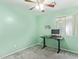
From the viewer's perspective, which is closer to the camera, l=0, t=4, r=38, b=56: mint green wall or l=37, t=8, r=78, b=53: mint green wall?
l=0, t=4, r=38, b=56: mint green wall

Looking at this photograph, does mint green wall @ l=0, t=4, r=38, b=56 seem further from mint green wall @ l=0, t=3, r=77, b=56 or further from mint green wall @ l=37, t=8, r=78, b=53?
mint green wall @ l=37, t=8, r=78, b=53

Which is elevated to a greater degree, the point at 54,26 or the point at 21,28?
the point at 54,26

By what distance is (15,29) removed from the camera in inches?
166

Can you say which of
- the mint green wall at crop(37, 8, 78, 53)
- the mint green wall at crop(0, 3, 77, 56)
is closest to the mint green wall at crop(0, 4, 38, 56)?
the mint green wall at crop(0, 3, 77, 56)

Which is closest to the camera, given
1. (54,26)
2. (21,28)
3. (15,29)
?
(15,29)

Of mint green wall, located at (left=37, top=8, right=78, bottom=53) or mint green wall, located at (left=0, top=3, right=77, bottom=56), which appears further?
mint green wall, located at (left=37, top=8, right=78, bottom=53)

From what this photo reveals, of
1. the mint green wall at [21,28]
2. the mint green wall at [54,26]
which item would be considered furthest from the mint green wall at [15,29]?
the mint green wall at [54,26]

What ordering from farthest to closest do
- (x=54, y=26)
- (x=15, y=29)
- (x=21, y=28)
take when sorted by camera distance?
(x=54, y=26) < (x=21, y=28) < (x=15, y=29)

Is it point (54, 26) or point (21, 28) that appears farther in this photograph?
point (54, 26)

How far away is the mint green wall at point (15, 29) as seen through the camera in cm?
368

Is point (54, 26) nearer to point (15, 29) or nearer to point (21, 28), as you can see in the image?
point (21, 28)

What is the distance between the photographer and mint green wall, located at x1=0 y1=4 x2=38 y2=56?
145 inches

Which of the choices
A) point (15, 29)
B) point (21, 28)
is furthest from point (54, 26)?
point (15, 29)

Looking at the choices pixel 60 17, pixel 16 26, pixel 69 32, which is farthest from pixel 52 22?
pixel 16 26
